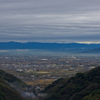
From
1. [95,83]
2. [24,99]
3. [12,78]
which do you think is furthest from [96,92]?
[12,78]

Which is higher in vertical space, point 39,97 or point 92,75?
point 92,75

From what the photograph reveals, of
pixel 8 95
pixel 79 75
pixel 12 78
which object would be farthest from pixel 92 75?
pixel 12 78

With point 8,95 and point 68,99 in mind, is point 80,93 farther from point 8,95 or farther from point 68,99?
point 8,95

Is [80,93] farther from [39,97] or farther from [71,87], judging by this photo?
[39,97]

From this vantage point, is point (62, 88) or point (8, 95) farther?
point (62, 88)

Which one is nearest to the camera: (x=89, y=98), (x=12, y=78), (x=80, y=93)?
(x=89, y=98)

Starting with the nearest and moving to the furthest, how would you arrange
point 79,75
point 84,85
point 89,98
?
point 89,98, point 84,85, point 79,75
